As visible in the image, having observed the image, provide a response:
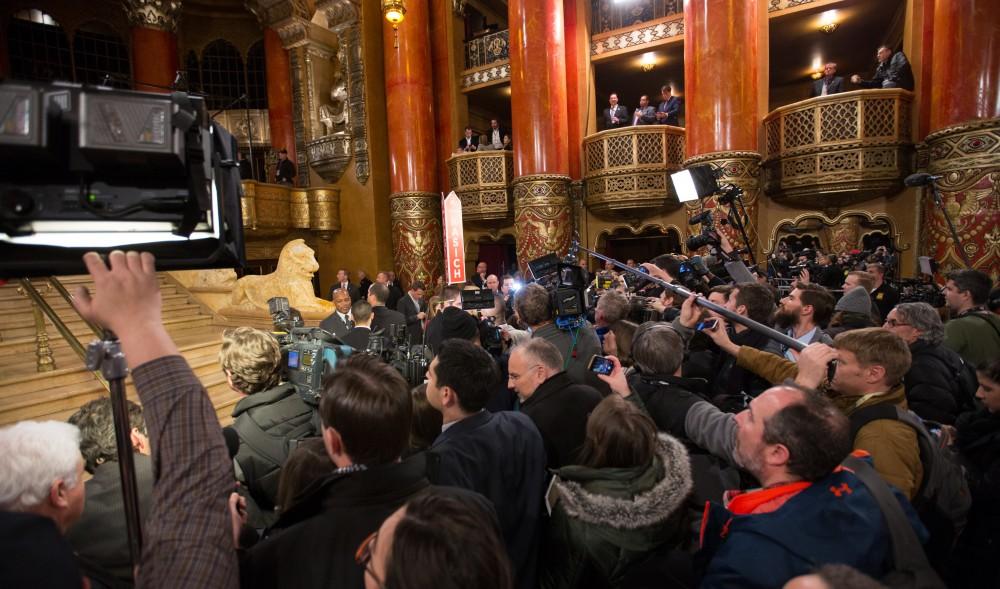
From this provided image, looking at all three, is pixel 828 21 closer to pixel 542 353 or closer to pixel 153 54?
pixel 542 353

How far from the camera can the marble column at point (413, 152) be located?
1038 centimetres

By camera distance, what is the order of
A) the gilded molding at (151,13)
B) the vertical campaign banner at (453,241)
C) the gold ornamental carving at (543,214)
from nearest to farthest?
the vertical campaign banner at (453,241), the gold ornamental carving at (543,214), the gilded molding at (151,13)

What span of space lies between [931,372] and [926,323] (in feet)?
0.84

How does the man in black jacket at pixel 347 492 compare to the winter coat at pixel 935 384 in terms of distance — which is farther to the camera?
the winter coat at pixel 935 384

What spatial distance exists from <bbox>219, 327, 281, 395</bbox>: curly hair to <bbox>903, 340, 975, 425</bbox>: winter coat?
9.38ft

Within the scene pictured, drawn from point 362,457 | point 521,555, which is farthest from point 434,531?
point 521,555

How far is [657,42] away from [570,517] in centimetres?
1019

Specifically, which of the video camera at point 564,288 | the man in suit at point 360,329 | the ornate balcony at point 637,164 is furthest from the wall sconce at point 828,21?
the man in suit at point 360,329

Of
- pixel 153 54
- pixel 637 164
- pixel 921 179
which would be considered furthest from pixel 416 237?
pixel 921 179

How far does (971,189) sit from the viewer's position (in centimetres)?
571

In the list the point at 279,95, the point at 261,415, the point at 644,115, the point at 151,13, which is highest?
the point at 151,13

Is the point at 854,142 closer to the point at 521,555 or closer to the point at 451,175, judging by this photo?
the point at 451,175

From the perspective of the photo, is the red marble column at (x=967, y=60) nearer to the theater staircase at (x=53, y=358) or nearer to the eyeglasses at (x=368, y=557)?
the eyeglasses at (x=368, y=557)

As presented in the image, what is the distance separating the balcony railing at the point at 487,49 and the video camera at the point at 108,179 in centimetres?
1101
